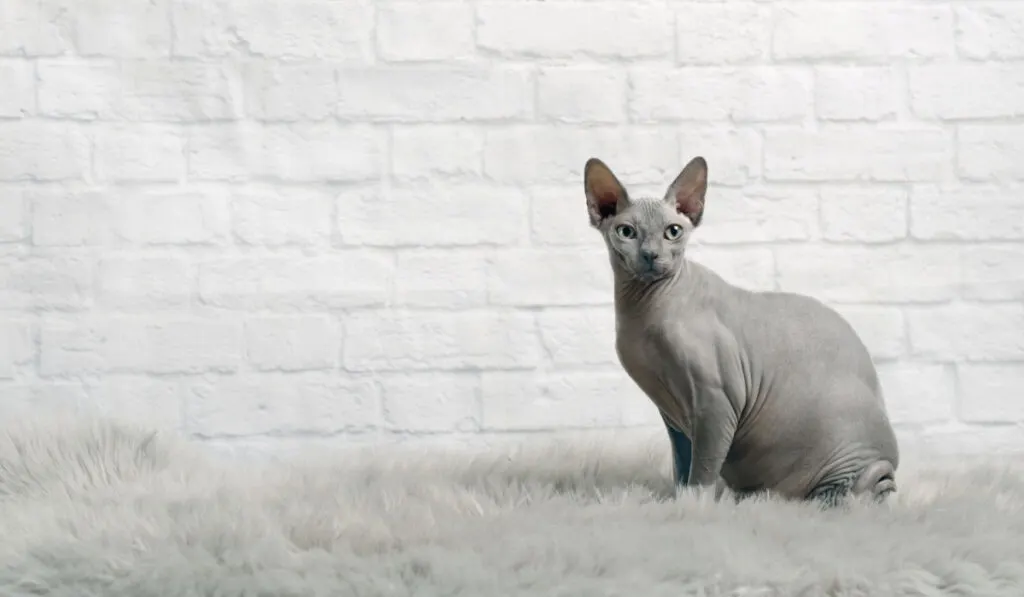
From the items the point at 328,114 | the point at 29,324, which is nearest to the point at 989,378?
the point at 328,114

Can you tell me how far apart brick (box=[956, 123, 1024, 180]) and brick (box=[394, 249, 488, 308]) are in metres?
0.75

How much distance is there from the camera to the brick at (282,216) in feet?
4.85

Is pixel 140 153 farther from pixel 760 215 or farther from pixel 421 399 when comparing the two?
pixel 760 215

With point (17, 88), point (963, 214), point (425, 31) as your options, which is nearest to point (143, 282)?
point (17, 88)

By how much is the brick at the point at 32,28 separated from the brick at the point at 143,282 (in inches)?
12.3

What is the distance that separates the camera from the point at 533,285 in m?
1.51

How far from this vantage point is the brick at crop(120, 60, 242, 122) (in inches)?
57.7

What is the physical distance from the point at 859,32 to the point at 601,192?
2.43 ft

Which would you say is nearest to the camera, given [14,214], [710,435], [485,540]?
[485,540]

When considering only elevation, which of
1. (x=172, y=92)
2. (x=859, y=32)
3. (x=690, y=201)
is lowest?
(x=690, y=201)

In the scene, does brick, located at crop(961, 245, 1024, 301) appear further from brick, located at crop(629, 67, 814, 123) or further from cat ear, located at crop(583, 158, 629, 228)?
cat ear, located at crop(583, 158, 629, 228)

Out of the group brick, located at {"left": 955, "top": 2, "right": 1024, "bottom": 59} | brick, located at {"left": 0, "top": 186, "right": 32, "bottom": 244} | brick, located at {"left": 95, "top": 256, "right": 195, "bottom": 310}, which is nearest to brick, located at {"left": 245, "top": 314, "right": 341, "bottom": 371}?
brick, located at {"left": 95, "top": 256, "right": 195, "bottom": 310}

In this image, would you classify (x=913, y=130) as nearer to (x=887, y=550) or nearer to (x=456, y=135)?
(x=456, y=135)

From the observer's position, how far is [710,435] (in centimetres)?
98
